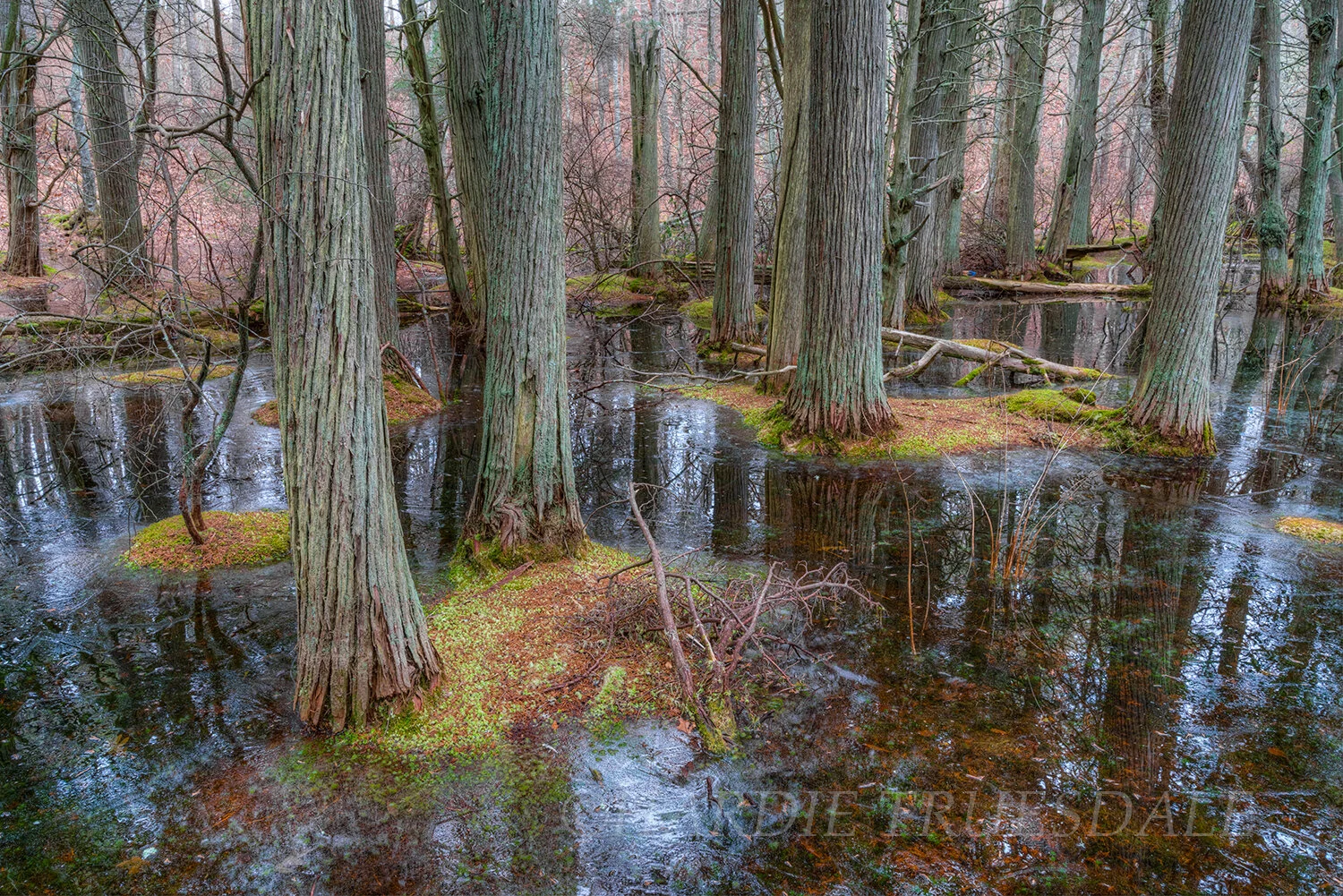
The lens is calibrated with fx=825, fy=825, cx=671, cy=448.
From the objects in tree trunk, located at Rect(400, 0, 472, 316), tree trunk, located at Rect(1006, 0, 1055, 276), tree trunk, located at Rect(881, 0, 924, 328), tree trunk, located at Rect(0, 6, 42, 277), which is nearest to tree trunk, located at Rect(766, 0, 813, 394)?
tree trunk, located at Rect(881, 0, 924, 328)

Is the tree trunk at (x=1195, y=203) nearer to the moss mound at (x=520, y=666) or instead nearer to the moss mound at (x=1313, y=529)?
the moss mound at (x=1313, y=529)

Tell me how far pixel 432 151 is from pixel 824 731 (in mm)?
13409

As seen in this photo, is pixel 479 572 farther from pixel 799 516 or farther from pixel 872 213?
pixel 872 213

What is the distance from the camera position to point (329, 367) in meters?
3.57

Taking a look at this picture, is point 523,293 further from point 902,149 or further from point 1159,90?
point 1159,90

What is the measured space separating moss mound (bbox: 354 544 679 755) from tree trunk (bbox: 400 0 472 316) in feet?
32.6

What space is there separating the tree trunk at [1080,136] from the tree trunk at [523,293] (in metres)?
18.3

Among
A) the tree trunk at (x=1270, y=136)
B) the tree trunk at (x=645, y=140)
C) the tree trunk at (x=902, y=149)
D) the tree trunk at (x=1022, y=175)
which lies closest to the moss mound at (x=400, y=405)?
the tree trunk at (x=902, y=149)

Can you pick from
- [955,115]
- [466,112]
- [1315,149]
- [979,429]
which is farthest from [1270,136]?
[466,112]

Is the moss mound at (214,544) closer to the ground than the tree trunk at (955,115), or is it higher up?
closer to the ground

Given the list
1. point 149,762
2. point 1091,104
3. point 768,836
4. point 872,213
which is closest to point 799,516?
point 872,213

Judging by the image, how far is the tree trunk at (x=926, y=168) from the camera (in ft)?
43.2

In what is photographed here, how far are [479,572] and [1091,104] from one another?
21376 millimetres

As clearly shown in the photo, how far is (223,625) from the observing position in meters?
5.06
